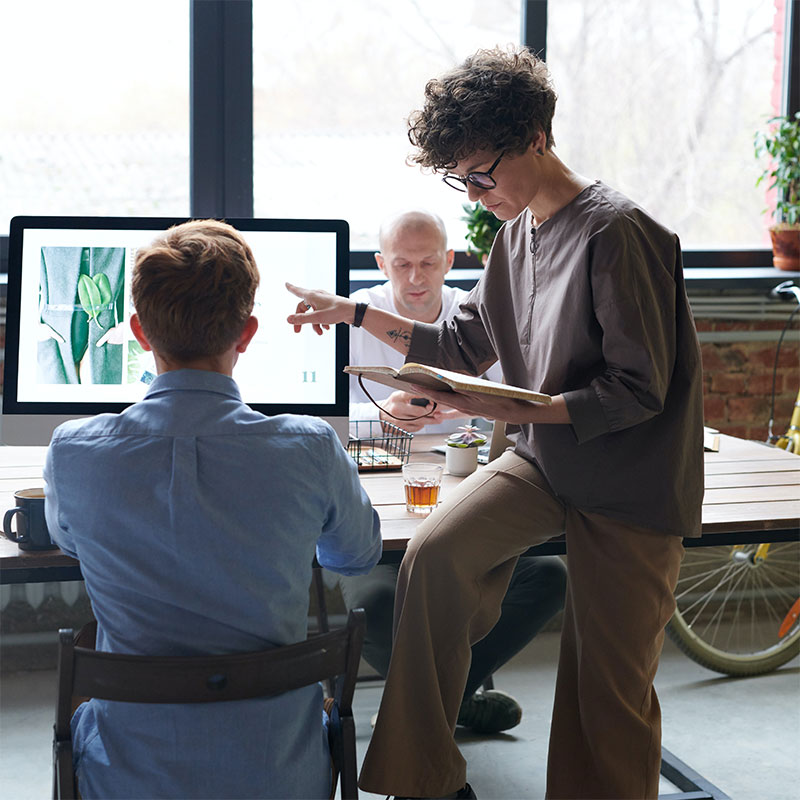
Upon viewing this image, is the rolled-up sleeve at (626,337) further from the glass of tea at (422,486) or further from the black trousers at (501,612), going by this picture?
the black trousers at (501,612)

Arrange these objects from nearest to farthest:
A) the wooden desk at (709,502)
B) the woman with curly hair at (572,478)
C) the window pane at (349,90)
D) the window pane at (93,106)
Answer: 1. the wooden desk at (709,502)
2. the woman with curly hair at (572,478)
3. the window pane at (93,106)
4. the window pane at (349,90)

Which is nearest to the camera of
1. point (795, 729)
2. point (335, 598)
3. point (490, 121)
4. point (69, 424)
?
point (69, 424)

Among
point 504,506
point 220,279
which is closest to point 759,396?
point 504,506

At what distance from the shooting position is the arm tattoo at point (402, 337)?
2.29 meters

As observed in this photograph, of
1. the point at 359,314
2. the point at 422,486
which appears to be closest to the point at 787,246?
the point at 359,314

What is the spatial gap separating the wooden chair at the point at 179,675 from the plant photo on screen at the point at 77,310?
0.88 m

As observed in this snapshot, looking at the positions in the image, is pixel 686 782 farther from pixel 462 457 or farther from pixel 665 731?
pixel 462 457

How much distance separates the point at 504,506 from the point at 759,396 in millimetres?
2069

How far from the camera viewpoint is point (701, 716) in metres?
2.99

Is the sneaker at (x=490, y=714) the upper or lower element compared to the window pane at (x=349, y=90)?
lower

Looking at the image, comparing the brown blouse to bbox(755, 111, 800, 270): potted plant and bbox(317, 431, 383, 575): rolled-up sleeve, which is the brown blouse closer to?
bbox(317, 431, 383, 575): rolled-up sleeve

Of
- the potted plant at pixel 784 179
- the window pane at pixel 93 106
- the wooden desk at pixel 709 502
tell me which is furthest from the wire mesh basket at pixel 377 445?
the potted plant at pixel 784 179

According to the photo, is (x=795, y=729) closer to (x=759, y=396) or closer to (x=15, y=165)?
(x=759, y=396)

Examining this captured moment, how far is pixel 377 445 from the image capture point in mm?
2488
